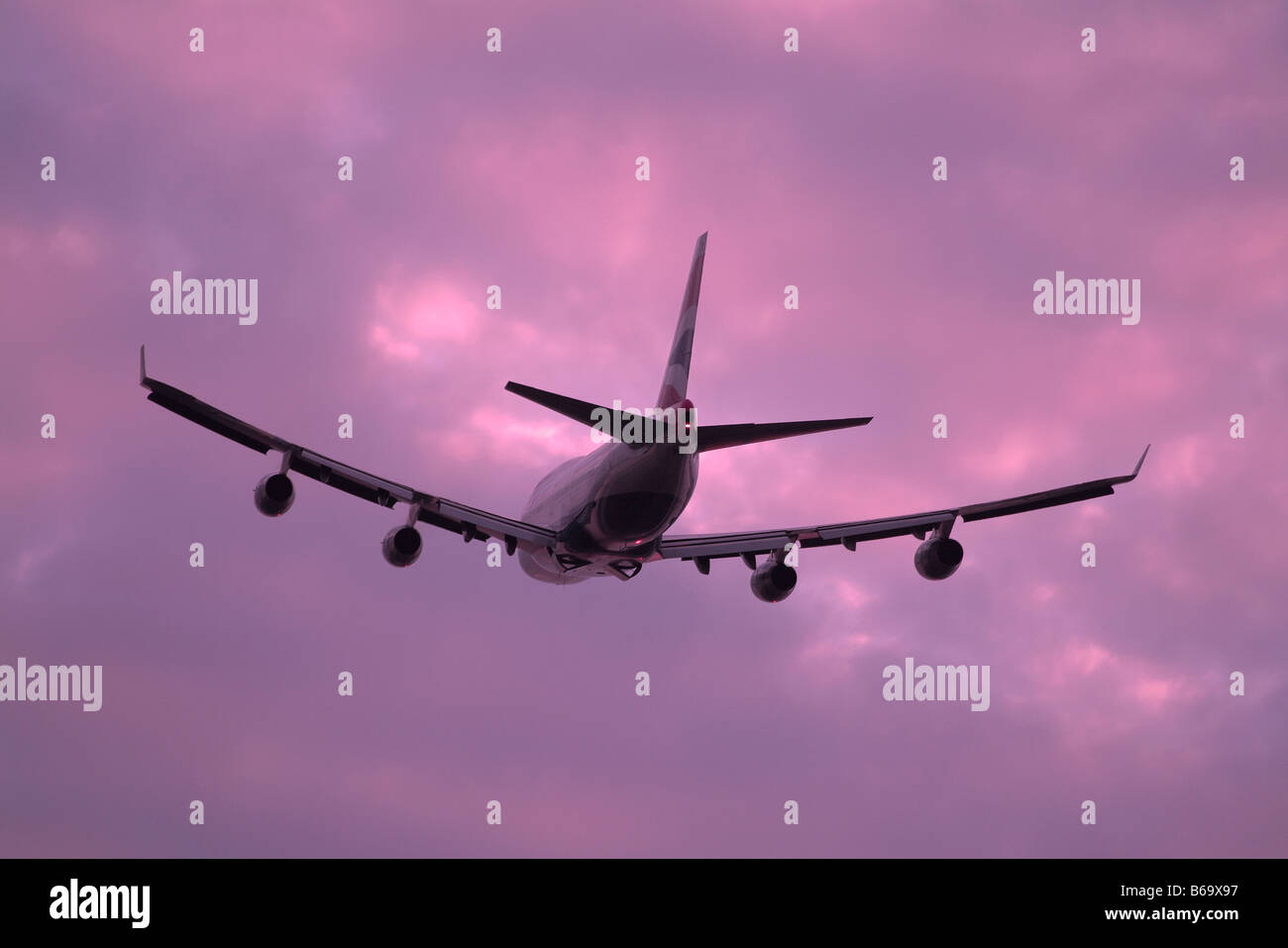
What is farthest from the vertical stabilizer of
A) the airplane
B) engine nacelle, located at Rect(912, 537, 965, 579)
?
engine nacelle, located at Rect(912, 537, 965, 579)

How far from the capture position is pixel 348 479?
3431cm

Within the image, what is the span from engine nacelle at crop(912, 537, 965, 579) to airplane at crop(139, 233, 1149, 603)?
0.03 m

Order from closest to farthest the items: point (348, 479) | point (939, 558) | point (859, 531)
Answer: point (348, 479) < point (939, 558) < point (859, 531)

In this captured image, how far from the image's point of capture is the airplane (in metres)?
31.9

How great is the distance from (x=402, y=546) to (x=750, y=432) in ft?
35.5

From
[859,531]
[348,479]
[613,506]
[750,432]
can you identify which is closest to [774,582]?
[859,531]

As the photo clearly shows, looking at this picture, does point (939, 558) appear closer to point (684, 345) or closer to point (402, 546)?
point (684, 345)

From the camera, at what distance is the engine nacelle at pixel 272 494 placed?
32.7 metres

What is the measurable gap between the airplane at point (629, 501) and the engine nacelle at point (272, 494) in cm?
3

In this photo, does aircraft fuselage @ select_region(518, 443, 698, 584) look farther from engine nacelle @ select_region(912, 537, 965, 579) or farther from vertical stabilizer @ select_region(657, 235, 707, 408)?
engine nacelle @ select_region(912, 537, 965, 579)

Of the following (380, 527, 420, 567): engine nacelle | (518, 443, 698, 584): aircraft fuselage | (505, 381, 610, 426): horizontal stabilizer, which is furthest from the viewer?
(380, 527, 420, 567): engine nacelle

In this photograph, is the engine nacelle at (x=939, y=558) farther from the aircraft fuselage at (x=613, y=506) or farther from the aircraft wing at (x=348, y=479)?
the aircraft wing at (x=348, y=479)

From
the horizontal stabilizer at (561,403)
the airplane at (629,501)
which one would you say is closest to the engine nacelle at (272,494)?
the airplane at (629,501)
